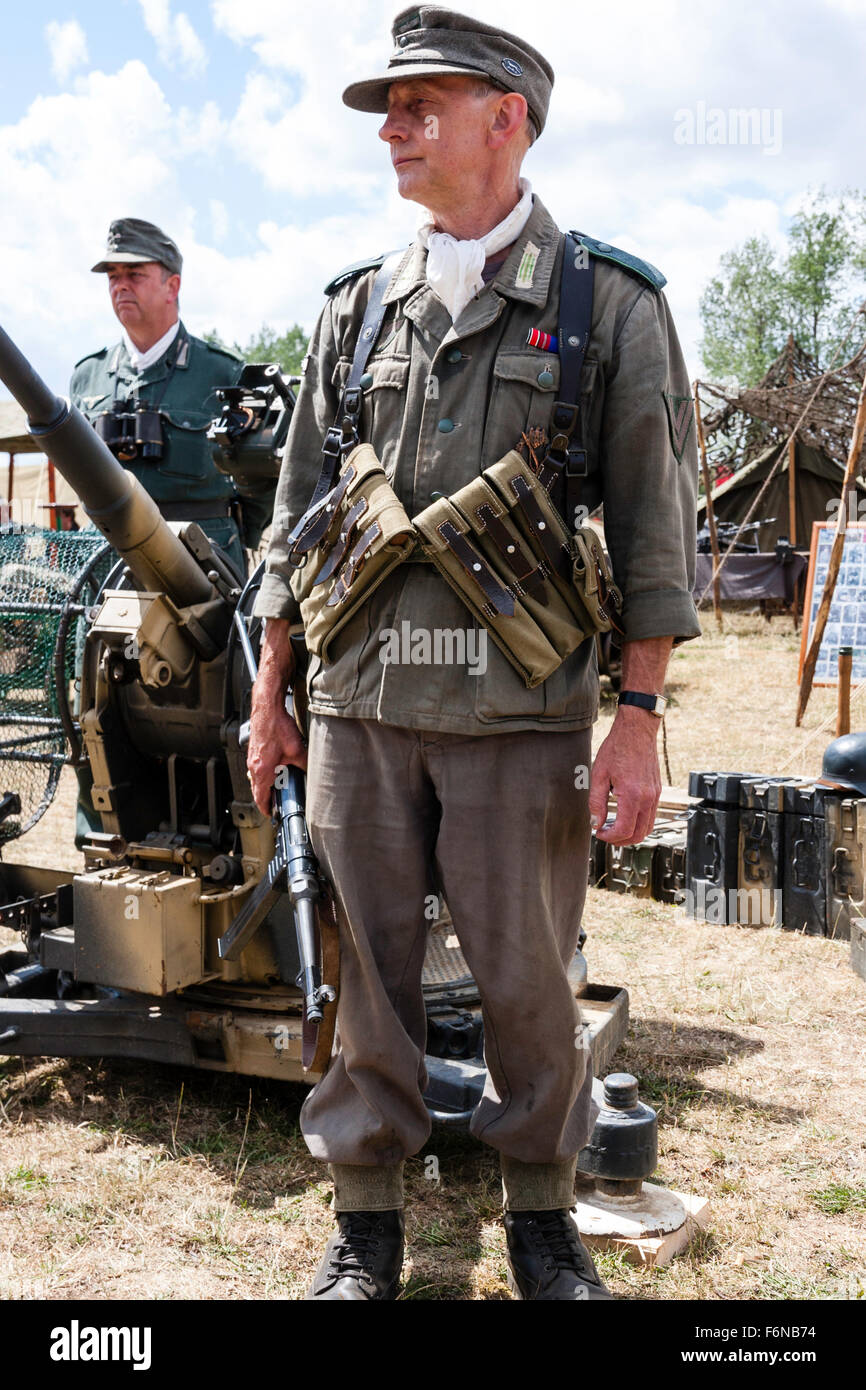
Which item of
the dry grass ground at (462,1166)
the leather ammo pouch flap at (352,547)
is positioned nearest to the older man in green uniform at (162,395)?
the dry grass ground at (462,1166)

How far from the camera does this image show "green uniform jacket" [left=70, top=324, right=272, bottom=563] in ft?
16.6

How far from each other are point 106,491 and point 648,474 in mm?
1621

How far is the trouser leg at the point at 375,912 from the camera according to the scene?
99.3 inches

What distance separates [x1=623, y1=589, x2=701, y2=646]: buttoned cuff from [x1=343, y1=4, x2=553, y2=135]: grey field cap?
98 cm

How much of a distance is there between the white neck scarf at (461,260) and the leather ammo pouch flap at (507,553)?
14.6 inches

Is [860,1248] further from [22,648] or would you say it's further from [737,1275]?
[22,648]

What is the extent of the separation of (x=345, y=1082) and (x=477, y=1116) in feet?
0.93

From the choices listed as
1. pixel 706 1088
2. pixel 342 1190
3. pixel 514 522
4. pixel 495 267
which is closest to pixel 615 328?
pixel 495 267

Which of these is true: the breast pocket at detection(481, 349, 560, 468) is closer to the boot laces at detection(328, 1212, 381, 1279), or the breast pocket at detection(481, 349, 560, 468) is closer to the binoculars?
Answer: the boot laces at detection(328, 1212, 381, 1279)

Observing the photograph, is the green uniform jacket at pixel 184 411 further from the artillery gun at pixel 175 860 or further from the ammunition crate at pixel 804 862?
the ammunition crate at pixel 804 862

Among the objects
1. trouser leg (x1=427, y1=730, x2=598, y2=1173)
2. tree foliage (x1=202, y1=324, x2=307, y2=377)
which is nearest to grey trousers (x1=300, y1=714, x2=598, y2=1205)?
trouser leg (x1=427, y1=730, x2=598, y2=1173)

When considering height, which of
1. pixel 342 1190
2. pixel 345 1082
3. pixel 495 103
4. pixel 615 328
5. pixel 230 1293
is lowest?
pixel 230 1293

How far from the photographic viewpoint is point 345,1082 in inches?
103
